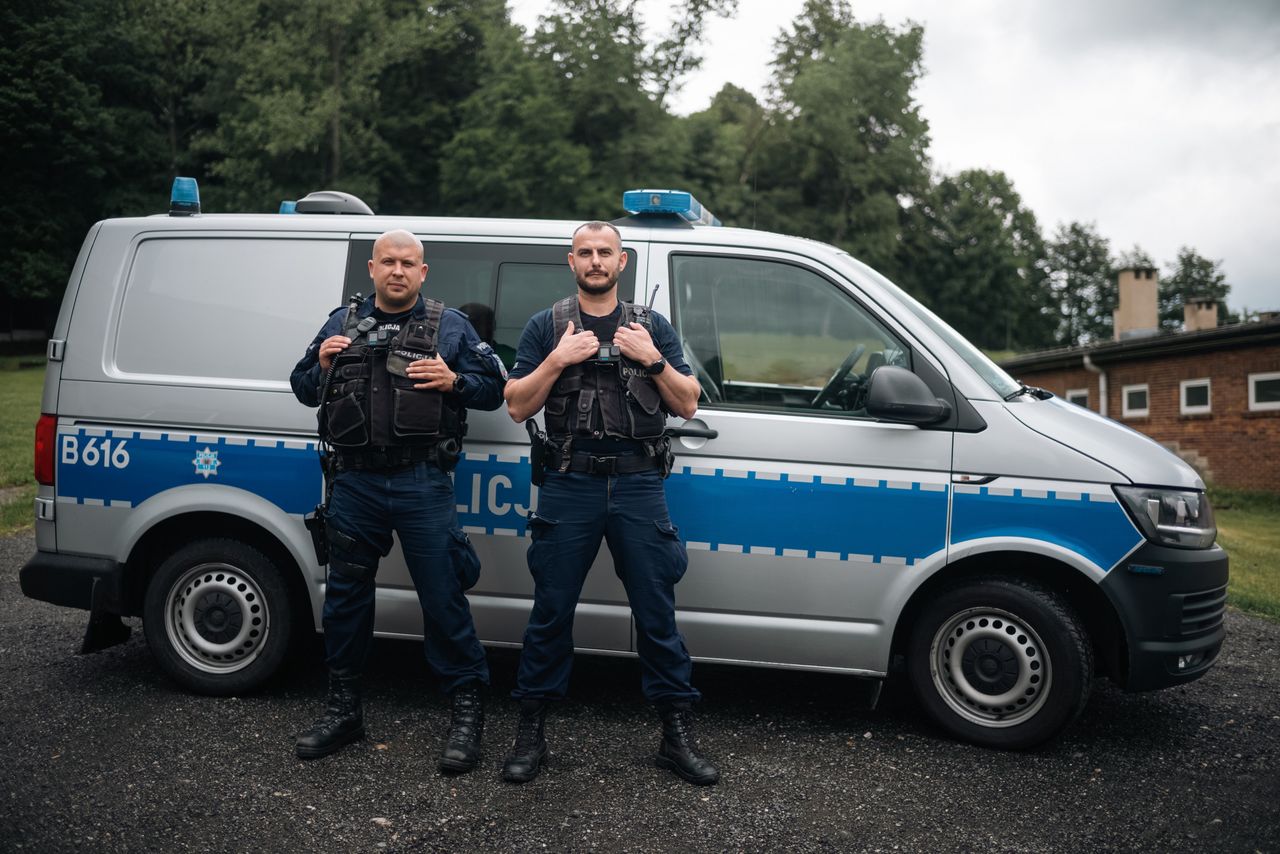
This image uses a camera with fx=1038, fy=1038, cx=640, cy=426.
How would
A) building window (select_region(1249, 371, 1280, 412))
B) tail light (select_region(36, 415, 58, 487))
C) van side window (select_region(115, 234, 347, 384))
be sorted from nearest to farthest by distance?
van side window (select_region(115, 234, 347, 384)) < tail light (select_region(36, 415, 58, 487)) < building window (select_region(1249, 371, 1280, 412))

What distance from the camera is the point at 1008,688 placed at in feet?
13.7

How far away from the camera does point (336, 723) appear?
13.4 feet

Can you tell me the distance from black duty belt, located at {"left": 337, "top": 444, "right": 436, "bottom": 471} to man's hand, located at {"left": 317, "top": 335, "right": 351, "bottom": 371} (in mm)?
355

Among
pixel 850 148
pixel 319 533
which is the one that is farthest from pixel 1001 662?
pixel 850 148

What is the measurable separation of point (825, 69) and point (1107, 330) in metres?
40.7

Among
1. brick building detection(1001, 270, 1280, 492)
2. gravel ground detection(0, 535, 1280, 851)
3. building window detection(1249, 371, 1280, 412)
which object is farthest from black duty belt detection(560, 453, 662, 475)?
building window detection(1249, 371, 1280, 412)

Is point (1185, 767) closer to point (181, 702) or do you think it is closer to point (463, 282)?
point (463, 282)

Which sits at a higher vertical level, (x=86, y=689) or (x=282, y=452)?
(x=282, y=452)

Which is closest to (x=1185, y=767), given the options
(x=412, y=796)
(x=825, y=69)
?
(x=412, y=796)

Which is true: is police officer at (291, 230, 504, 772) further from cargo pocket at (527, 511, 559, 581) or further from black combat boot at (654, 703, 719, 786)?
black combat boot at (654, 703, 719, 786)

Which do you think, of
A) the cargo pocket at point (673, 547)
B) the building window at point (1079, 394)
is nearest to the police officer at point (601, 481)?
the cargo pocket at point (673, 547)

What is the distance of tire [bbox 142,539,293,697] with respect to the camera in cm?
456

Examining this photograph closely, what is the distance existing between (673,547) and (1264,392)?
73.6 feet

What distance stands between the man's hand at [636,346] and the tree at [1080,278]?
80.6 m
